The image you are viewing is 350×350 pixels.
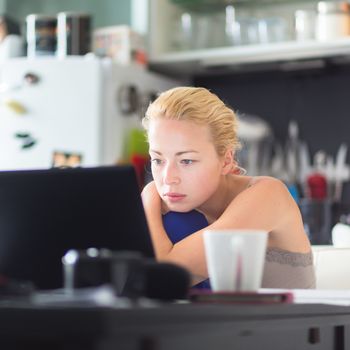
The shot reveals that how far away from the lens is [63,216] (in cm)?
94

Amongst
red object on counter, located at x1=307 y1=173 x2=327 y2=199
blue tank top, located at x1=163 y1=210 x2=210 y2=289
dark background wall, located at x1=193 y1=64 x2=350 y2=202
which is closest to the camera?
blue tank top, located at x1=163 y1=210 x2=210 y2=289

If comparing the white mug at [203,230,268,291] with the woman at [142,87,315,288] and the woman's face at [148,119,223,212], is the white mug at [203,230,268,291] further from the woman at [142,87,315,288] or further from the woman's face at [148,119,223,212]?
the woman's face at [148,119,223,212]

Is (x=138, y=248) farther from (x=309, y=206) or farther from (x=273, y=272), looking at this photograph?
(x=309, y=206)

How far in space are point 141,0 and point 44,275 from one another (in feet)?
10.0

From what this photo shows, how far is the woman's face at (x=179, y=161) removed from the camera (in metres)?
1.49

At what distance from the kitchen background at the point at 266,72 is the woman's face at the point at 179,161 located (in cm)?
221

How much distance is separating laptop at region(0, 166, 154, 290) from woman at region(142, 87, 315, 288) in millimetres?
404

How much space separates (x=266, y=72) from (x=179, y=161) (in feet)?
8.53

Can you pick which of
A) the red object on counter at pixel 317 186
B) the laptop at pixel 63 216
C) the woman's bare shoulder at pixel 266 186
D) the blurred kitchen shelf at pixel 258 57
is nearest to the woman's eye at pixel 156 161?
the woman's bare shoulder at pixel 266 186

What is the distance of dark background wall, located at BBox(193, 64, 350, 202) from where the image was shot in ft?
12.7

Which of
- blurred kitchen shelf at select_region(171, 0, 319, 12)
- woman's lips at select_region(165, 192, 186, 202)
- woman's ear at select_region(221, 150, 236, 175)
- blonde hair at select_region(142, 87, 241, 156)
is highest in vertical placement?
blurred kitchen shelf at select_region(171, 0, 319, 12)

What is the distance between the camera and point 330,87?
154 inches

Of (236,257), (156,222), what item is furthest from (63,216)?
(156,222)

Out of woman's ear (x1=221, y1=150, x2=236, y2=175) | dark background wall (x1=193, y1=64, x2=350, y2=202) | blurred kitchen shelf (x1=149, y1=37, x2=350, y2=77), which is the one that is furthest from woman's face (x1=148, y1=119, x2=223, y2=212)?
dark background wall (x1=193, y1=64, x2=350, y2=202)
